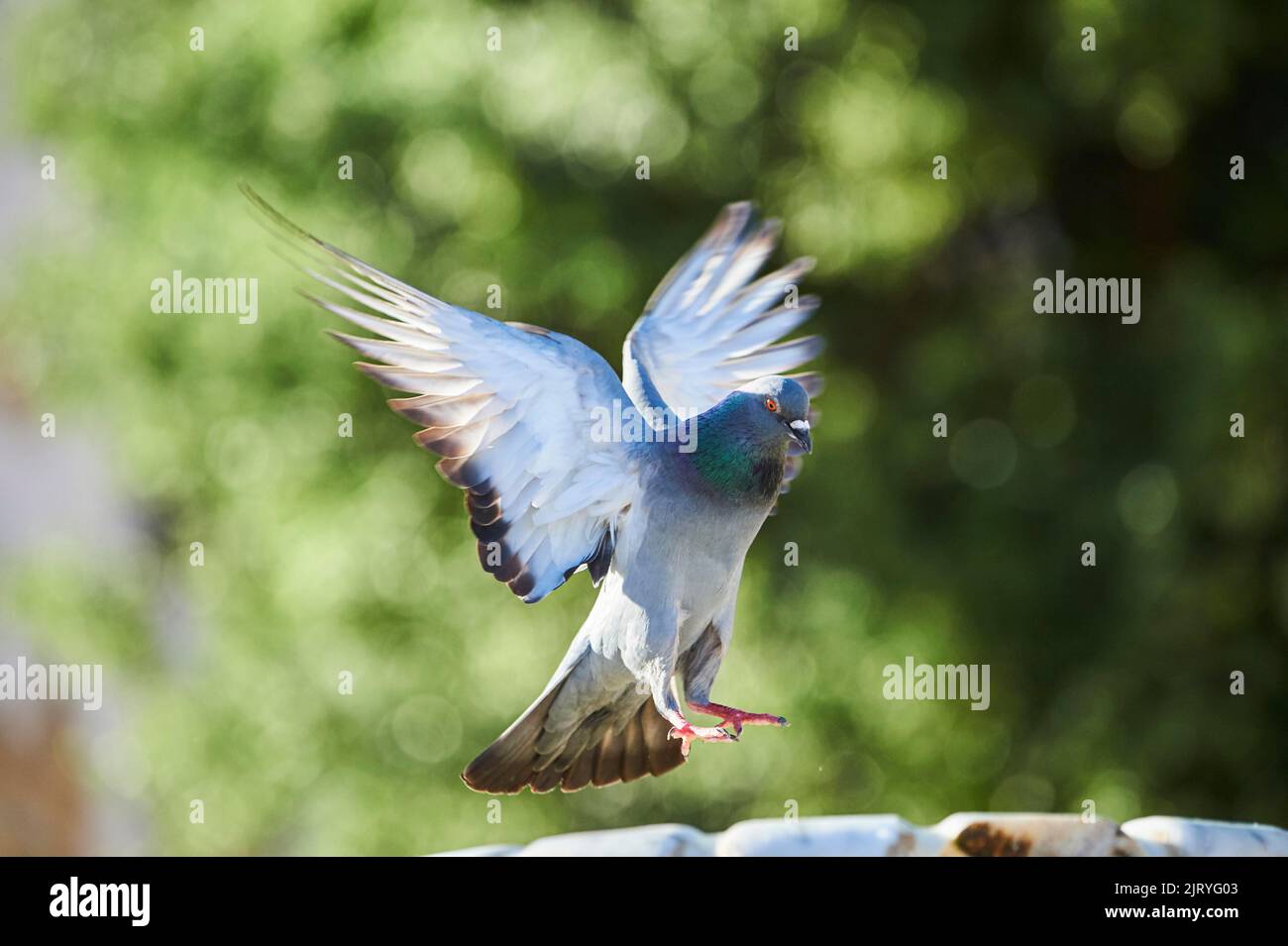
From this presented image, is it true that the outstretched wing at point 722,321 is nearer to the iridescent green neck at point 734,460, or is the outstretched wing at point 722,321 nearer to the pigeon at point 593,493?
the pigeon at point 593,493

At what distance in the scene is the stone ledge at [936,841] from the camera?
9.89 feet

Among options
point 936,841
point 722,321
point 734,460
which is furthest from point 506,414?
point 936,841

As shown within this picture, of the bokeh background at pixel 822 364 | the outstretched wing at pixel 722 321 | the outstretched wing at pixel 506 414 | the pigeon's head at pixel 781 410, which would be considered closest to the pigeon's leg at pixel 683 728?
the outstretched wing at pixel 506 414

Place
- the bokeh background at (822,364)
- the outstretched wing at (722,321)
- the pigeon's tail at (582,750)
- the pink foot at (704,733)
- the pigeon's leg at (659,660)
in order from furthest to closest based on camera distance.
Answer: the bokeh background at (822,364) → the outstretched wing at (722,321) → the pigeon's tail at (582,750) → the pigeon's leg at (659,660) → the pink foot at (704,733)

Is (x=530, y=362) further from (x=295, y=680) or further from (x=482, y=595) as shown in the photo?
(x=295, y=680)

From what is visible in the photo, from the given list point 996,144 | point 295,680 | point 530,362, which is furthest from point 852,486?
point 530,362

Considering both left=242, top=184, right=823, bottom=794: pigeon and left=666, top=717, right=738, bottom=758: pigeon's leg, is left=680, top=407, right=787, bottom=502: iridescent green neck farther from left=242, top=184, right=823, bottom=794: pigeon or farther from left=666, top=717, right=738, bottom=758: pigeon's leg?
left=666, top=717, right=738, bottom=758: pigeon's leg

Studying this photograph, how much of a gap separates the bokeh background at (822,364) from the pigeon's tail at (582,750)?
10.8 ft

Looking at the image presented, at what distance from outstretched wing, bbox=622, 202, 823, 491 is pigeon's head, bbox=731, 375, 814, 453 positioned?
1.86 feet

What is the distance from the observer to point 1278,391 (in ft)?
18.6

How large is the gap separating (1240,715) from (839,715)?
5.08ft

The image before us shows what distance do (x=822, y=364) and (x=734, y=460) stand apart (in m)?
4.07

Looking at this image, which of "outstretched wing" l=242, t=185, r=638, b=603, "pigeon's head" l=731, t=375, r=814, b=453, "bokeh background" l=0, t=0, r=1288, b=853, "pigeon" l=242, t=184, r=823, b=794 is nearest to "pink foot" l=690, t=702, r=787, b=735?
"pigeon" l=242, t=184, r=823, b=794

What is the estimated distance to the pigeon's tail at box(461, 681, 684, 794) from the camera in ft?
8.44
